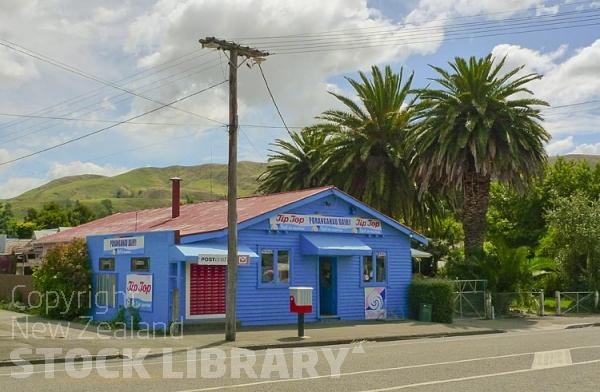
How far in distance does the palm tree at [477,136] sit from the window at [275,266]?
10443 millimetres

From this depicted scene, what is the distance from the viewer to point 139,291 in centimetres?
2273

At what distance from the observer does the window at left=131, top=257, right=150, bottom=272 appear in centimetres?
2267

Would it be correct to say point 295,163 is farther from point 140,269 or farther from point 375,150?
point 140,269

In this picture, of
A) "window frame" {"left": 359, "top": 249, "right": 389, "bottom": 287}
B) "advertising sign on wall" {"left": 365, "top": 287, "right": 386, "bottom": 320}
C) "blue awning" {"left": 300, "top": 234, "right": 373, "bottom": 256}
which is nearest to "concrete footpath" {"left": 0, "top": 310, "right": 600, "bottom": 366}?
"advertising sign on wall" {"left": 365, "top": 287, "right": 386, "bottom": 320}

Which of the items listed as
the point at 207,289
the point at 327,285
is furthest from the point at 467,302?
the point at 207,289

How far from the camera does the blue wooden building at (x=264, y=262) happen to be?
21.9 metres

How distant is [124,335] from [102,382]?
8.57 m

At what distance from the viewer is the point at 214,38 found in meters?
19.7

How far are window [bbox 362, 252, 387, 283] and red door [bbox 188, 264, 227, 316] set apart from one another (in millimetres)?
5819

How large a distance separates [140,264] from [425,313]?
980cm

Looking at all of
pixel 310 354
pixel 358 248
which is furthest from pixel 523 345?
pixel 358 248

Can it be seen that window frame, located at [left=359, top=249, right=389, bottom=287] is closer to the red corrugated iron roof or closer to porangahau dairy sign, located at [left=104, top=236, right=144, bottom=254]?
the red corrugated iron roof

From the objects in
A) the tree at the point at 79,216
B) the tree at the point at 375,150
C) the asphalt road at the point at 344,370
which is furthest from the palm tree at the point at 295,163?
the tree at the point at 79,216

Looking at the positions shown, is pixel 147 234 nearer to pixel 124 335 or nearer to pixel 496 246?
pixel 124 335
